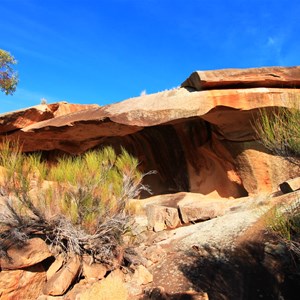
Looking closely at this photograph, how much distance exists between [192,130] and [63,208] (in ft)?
16.9

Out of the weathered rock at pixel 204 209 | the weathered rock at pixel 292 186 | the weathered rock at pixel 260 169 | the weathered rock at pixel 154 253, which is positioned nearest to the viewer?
the weathered rock at pixel 154 253

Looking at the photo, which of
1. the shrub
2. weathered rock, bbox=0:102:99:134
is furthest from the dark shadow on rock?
weathered rock, bbox=0:102:99:134

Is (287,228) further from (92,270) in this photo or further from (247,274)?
(92,270)

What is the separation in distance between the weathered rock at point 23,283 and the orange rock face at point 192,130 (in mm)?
3901

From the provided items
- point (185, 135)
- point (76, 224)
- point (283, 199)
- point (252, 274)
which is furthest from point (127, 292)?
point (185, 135)

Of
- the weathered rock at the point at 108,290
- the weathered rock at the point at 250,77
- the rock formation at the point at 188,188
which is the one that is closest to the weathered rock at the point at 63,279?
the rock formation at the point at 188,188

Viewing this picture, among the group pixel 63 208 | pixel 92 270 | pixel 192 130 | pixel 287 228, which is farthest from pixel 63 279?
pixel 192 130

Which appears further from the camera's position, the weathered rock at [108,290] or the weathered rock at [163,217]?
the weathered rock at [163,217]

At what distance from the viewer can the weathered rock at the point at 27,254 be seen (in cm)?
404

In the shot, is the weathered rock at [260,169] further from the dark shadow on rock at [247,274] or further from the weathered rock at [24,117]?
the weathered rock at [24,117]

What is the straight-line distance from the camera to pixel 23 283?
13.3 feet

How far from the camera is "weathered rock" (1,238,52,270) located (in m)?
4.04

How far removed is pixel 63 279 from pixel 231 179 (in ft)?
17.8

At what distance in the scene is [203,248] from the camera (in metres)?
5.16
